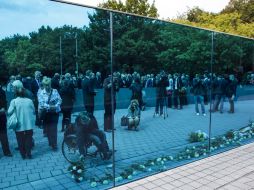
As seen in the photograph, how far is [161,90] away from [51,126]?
7.68ft

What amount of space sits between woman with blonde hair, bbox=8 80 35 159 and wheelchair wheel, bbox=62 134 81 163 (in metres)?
0.50

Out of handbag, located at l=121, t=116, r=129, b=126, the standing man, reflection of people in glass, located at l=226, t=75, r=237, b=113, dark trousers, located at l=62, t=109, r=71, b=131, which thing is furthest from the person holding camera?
reflection of people in glass, located at l=226, t=75, r=237, b=113

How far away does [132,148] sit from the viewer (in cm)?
492

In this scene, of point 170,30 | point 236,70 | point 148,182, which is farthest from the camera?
point 236,70

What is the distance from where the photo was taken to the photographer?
5.24 meters

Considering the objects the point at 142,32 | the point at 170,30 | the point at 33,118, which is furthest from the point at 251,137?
the point at 33,118

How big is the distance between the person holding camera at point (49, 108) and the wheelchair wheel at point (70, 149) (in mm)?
162

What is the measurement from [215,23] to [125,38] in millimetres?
31233

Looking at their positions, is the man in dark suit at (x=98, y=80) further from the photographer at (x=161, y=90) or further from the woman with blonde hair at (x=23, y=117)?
the photographer at (x=161, y=90)

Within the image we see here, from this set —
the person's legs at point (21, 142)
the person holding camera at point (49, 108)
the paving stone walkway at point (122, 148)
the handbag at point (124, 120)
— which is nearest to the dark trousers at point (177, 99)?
the paving stone walkway at point (122, 148)

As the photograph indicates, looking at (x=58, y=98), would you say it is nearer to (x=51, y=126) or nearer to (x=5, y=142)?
(x=51, y=126)

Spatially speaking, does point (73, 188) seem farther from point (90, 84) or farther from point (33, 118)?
point (90, 84)

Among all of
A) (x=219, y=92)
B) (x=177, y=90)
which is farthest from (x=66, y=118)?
(x=219, y=92)

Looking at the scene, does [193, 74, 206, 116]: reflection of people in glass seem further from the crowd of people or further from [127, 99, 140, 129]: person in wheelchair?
[127, 99, 140, 129]: person in wheelchair
